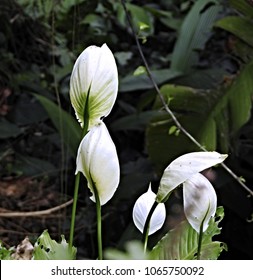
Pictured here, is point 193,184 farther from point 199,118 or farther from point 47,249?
point 199,118

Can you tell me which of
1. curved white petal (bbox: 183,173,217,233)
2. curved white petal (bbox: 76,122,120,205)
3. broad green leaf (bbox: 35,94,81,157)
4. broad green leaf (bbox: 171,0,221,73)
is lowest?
broad green leaf (bbox: 35,94,81,157)

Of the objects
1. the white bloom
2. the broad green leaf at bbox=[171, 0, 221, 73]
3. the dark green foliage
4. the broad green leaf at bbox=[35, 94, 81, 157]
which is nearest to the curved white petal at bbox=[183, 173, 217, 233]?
the white bloom

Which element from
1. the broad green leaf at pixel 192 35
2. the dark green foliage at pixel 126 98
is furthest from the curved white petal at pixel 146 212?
the broad green leaf at pixel 192 35

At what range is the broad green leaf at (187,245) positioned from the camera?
1.72 ft

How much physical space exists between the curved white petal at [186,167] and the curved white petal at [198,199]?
12 millimetres

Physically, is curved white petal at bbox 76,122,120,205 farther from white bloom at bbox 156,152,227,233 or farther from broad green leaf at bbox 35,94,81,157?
broad green leaf at bbox 35,94,81,157

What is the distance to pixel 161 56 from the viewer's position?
2.15m

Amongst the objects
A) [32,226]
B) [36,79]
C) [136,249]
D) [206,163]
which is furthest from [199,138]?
[136,249]

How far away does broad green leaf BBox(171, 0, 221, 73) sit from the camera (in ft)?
6.14

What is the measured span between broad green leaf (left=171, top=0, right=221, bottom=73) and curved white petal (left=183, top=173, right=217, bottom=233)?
1.39m

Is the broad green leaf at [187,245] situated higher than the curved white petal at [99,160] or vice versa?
the curved white petal at [99,160]

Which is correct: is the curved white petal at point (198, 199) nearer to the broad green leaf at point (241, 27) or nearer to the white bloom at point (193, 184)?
the white bloom at point (193, 184)

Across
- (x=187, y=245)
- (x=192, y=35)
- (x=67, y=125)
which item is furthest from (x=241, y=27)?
(x=187, y=245)

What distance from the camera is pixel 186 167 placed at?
44 centimetres
